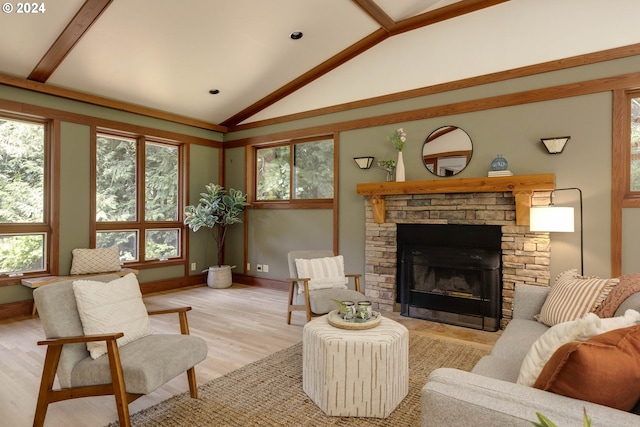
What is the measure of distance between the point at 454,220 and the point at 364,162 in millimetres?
1409

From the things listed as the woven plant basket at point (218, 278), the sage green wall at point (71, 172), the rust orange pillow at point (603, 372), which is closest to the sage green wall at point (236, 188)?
the woven plant basket at point (218, 278)

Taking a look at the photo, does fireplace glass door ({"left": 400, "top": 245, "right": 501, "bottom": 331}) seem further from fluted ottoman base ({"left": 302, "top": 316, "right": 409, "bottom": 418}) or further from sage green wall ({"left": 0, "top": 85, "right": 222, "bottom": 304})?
sage green wall ({"left": 0, "top": 85, "right": 222, "bottom": 304})

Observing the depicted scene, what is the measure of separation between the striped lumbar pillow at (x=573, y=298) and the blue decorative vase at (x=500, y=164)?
157 centimetres

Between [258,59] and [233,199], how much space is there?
2264 millimetres

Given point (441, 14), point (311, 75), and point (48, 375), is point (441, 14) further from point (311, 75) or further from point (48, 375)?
point (48, 375)

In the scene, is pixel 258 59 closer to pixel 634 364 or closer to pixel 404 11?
pixel 404 11

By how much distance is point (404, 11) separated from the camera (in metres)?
4.39

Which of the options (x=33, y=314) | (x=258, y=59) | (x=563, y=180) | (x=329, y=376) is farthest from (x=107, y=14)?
(x=563, y=180)

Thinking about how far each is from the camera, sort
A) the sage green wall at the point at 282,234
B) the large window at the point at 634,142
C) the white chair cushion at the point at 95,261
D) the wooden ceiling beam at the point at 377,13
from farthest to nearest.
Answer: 1. the sage green wall at the point at 282,234
2. the white chair cushion at the point at 95,261
3. the wooden ceiling beam at the point at 377,13
4. the large window at the point at 634,142

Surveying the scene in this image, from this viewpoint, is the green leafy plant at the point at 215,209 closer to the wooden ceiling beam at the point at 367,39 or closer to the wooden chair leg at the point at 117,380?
the wooden ceiling beam at the point at 367,39

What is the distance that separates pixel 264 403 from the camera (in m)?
2.38

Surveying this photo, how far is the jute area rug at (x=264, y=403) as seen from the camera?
2164mm

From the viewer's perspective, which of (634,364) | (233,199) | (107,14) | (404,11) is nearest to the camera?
(634,364)

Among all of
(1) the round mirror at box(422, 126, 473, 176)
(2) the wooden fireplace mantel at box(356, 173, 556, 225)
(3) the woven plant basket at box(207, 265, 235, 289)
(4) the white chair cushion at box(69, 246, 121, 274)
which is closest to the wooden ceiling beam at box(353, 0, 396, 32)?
(1) the round mirror at box(422, 126, 473, 176)
